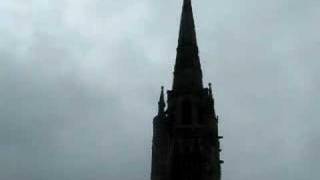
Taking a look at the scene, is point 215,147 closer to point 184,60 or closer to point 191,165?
point 191,165

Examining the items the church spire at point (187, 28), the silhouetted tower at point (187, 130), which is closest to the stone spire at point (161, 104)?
the silhouetted tower at point (187, 130)

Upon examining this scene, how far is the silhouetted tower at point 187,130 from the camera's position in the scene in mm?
50531

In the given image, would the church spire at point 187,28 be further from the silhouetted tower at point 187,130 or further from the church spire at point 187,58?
the silhouetted tower at point 187,130

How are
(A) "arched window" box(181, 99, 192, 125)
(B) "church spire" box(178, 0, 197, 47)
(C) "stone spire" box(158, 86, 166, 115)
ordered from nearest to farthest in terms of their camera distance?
1. (A) "arched window" box(181, 99, 192, 125)
2. (C) "stone spire" box(158, 86, 166, 115)
3. (B) "church spire" box(178, 0, 197, 47)

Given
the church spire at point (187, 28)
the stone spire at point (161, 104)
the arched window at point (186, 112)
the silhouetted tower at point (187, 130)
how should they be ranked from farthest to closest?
the church spire at point (187, 28) < the stone spire at point (161, 104) < the arched window at point (186, 112) < the silhouetted tower at point (187, 130)

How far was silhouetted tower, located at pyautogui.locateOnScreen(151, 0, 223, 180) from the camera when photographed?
50.5 meters

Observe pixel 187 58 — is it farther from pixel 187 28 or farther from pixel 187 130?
pixel 187 130

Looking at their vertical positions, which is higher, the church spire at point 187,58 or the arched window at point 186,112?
the church spire at point 187,58

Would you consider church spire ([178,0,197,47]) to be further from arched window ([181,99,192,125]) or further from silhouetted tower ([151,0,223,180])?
arched window ([181,99,192,125])

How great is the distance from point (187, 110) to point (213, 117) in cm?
200

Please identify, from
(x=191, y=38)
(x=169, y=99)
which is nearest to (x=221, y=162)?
(x=169, y=99)

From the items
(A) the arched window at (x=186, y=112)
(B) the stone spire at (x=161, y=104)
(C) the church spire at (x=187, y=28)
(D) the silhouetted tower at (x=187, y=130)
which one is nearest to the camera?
(D) the silhouetted tower at (x=187, y=130)

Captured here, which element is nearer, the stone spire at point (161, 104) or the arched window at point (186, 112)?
the arched window at point (186, 112)

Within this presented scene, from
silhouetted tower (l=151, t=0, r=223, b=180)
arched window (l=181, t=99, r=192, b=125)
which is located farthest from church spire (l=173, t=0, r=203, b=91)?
arched window (l=181, t=99, r=192, b=125)
